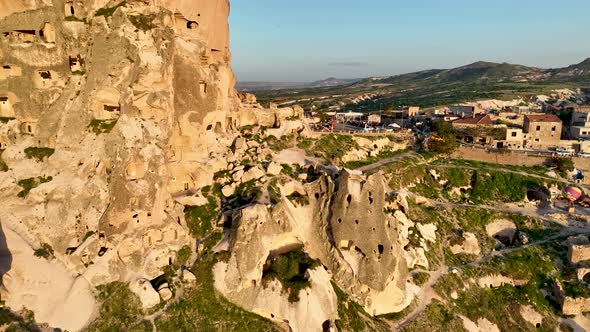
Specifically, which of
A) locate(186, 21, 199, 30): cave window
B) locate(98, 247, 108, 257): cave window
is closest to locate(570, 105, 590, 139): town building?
locate(186, 21, 199, 30): cave window

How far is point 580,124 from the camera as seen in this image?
283 ft

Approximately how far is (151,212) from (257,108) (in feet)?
87.3

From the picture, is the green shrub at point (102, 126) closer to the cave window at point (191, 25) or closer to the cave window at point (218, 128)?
the cave window at point (218, 128)

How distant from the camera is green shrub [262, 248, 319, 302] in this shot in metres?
33.3

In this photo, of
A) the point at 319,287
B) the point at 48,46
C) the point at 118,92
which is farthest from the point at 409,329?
the point at 48,46

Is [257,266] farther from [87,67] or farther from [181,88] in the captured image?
[87,67]

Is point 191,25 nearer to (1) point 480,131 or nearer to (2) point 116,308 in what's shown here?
(2) point 116,308

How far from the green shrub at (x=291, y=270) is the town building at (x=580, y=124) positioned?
73.3 m

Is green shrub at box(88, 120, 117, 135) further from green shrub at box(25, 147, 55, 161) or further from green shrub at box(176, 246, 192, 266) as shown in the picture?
green shrub at box(176, 246, 192, 266)

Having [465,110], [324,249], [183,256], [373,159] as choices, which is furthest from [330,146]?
[465,110]

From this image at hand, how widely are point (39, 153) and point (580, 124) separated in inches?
3935

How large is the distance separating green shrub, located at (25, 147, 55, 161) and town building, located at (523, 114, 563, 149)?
80.6m

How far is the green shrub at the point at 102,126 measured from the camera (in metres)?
34.1

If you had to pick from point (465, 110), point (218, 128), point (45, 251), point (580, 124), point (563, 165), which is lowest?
point (45, 251)
